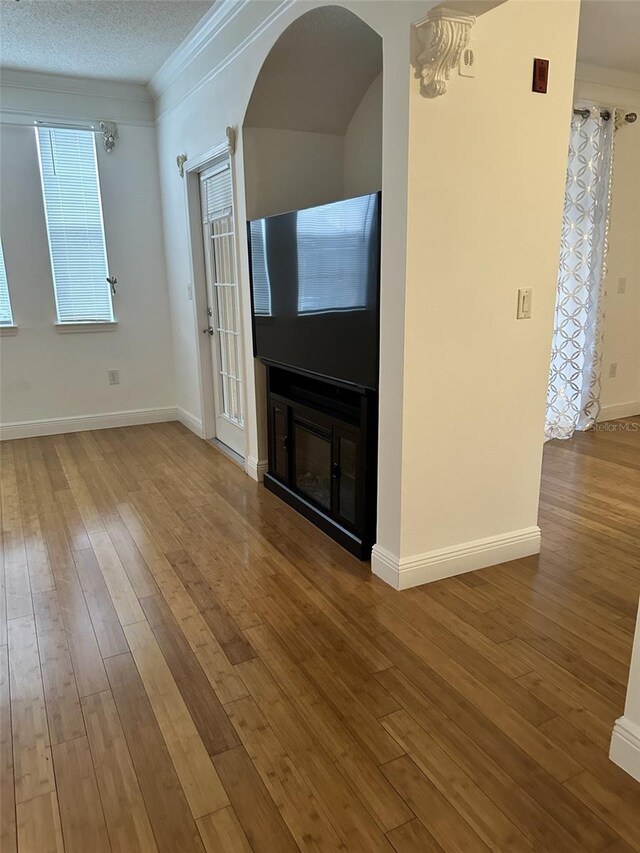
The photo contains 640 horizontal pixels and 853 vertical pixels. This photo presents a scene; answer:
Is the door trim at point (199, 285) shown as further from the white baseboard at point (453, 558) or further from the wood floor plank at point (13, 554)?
the white baseboard at point (453, 558)

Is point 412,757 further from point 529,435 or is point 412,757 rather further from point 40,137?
point 40,137

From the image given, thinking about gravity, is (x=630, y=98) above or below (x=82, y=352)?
above

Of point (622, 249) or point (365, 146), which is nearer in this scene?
point (365, 146)

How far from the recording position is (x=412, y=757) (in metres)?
1.57

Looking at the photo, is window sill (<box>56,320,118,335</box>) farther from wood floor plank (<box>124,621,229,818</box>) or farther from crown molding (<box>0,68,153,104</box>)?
wood floor plank (<box>124,621,229,818</box>)

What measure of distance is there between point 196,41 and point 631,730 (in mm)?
4195

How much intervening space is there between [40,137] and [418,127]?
3810mm

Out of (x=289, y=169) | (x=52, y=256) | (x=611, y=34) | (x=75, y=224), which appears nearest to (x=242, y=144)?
(x=289, y=169)

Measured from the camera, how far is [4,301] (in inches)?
184

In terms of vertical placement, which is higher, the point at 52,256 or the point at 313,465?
the point at 52,256

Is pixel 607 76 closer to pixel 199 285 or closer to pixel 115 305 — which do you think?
pixel 199 285

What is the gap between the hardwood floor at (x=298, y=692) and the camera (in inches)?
55.0

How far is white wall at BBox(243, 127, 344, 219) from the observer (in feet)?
10.8

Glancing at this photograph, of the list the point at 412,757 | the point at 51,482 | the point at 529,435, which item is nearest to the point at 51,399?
the point at 51,482
